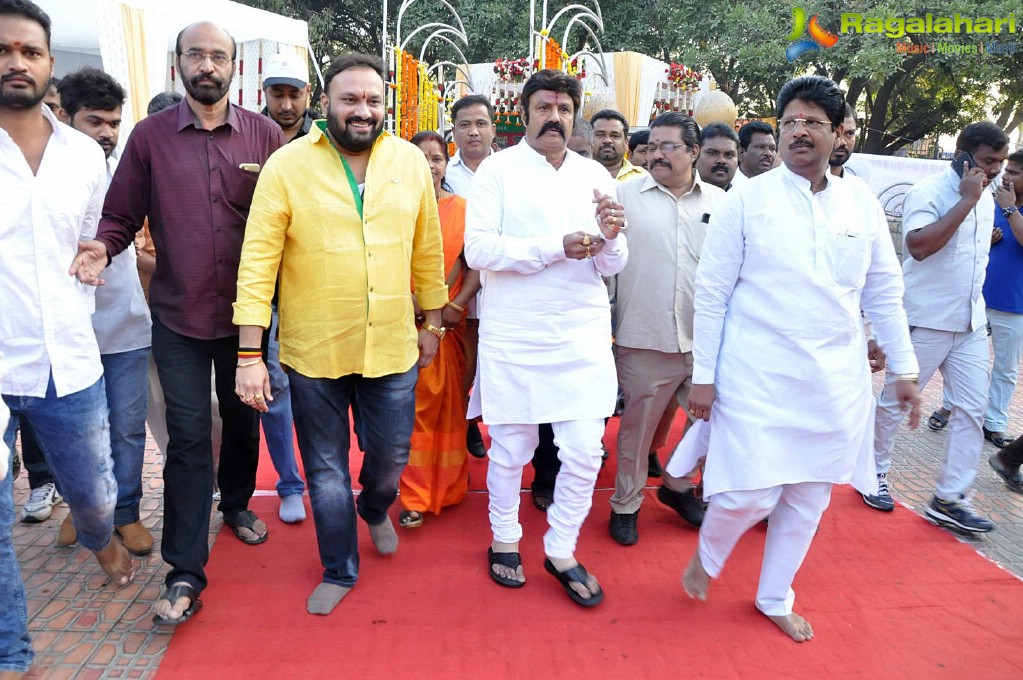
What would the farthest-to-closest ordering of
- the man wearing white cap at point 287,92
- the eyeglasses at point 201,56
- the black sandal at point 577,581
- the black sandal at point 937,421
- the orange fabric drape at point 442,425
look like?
1. the black sandal at point 937,421
2. the man wearing white cap at point 287,92
3. the orange fabric drape at point 442,425
4. the black sandal at point 577,581
5. the eyeglasses at point 201,56

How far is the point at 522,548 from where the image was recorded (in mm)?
3580

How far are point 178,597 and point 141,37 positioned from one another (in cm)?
776

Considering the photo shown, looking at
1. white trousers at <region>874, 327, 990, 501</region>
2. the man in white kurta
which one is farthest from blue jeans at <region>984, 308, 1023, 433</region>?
the man in white kurta

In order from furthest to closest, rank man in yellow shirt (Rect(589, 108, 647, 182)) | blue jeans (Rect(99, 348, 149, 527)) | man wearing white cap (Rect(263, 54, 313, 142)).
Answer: man in yellow shirt (Rect(589, 108, 647, 182)) → man wearing white cap (Rect(263, 54, 313, 142)) → blue jeans (Rect(99, 348, 149, 527))

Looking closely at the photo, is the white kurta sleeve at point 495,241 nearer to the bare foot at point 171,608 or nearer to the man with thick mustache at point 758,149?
the bare foot at point 171,608

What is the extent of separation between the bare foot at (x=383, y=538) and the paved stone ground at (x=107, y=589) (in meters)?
0.84

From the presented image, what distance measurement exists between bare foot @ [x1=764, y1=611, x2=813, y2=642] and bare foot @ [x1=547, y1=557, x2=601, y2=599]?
27.7 inches

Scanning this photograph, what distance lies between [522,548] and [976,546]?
219 cm

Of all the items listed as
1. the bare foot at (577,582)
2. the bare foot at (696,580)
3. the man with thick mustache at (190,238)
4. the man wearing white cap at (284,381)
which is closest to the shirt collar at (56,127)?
the man with thick mustache at (190,238)

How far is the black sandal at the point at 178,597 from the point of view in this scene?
2.79 m

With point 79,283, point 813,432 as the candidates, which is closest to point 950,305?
point 813,432

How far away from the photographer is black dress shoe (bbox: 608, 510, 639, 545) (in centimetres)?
362

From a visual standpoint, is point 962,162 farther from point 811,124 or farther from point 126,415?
point 126,415

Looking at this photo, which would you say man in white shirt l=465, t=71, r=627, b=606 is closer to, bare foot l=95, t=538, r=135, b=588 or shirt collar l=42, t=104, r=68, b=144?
shirt collar l=42, t=104, r=68, b=144
